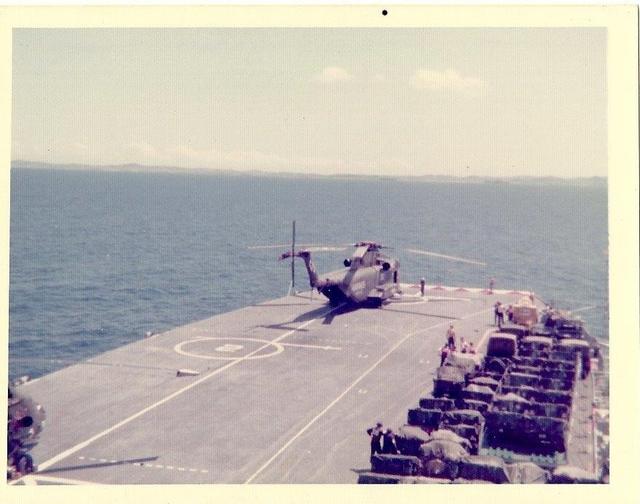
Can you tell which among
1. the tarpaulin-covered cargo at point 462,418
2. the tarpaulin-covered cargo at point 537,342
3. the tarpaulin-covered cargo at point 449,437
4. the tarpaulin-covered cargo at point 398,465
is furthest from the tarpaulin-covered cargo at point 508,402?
the tarpaulin-covered cargo at point 537,342

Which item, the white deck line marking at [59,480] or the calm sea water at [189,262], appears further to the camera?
the calm sea water at [189,262]

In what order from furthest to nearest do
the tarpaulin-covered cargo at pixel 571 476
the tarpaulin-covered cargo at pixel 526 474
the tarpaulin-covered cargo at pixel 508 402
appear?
the tarpaulin-covered cargo at pixel 508 402, the tarpaulin-covered cargo at pixel 526 474, the tarpaulin-covered cargo at pixel 571 476

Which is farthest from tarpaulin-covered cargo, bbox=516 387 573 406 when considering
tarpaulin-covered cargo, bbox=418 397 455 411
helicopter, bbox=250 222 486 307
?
helicopter, bbox=250 222 486 307

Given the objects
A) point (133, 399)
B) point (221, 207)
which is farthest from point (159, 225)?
point (133, 399)

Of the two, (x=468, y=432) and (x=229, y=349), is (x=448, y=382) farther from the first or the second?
(x=229, y=349)

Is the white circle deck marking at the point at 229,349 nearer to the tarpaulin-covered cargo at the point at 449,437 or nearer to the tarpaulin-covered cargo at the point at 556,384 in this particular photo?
the tarpaulin-covered cargo at the point at 556,384

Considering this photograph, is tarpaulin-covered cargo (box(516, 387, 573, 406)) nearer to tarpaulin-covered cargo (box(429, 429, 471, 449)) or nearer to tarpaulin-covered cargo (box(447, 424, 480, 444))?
tarpaulin-covered cargo (box(447, 424, 480, 444))
